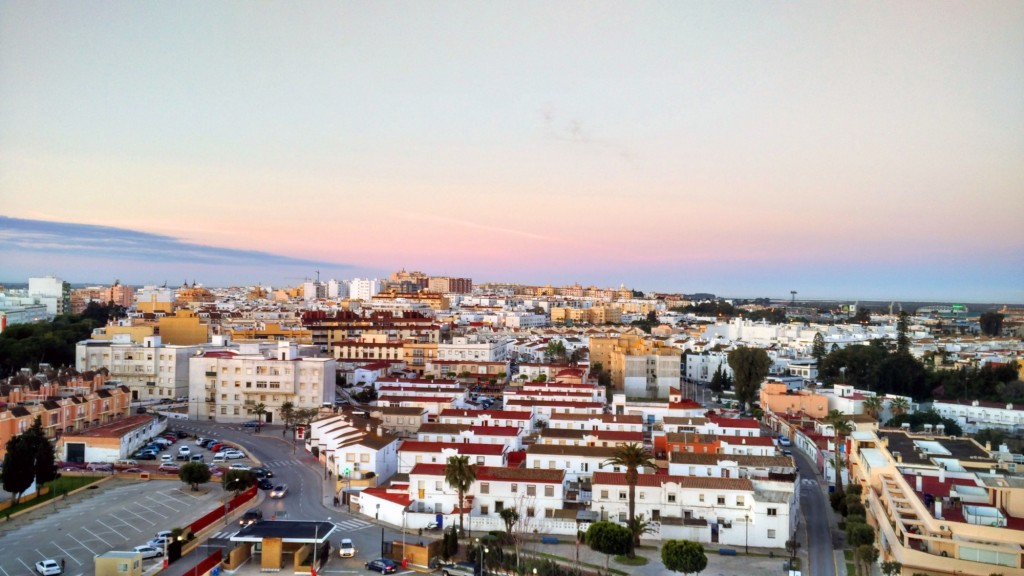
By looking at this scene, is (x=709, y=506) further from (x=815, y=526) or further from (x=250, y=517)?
(x=250, y=517)

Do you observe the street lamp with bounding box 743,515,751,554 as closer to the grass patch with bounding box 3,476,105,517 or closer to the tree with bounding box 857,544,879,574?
the tree with bounding box 857,544,879,574

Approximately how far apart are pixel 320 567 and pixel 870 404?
2235 centimetres

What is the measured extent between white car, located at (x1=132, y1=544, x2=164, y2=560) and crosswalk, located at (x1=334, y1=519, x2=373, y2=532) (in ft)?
12.4

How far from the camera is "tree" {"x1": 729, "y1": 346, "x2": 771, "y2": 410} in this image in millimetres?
33656

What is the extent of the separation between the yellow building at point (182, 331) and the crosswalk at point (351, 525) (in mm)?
26234

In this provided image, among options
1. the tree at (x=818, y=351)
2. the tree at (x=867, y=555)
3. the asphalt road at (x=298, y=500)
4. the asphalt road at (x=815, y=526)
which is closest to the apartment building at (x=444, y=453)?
the asphalt road at (x=298, y=500)

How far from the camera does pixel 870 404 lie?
2862cm

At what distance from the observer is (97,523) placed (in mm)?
16938

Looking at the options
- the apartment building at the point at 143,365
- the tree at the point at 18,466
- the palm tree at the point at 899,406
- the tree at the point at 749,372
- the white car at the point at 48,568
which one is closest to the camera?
the white car at the point at 48,568

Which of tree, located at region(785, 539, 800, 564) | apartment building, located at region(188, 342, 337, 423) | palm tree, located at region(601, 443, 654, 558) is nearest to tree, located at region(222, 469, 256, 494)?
palm tree, located at region(601, 443, 654, 558)

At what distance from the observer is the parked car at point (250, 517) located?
17.0 m

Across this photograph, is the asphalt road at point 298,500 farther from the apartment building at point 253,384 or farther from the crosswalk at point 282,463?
the apartment building at point 253,384

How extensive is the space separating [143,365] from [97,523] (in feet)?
56.3

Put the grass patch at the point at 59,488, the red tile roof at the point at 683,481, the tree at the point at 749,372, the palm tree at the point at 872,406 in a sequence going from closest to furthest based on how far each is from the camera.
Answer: the red tile roof at the point at 683,481 < the grass patch at the point at 59,488 < the palm tree at the point at 872,406 < the tree at the point at 749,372
